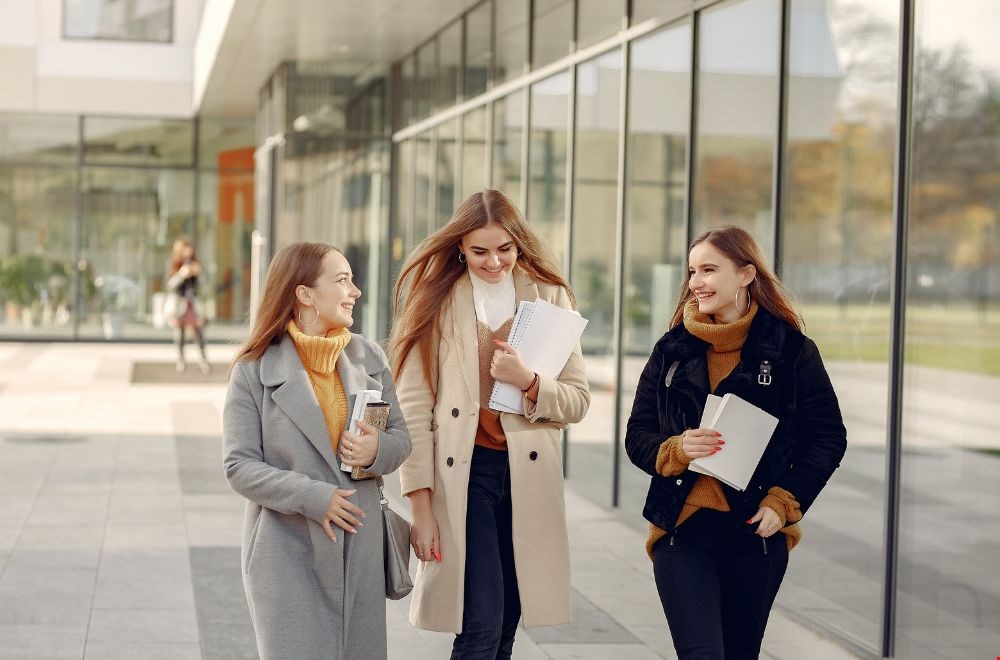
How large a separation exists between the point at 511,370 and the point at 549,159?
7615 millimetres

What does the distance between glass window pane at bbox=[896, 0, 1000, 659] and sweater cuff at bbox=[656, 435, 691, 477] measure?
6.55 ft

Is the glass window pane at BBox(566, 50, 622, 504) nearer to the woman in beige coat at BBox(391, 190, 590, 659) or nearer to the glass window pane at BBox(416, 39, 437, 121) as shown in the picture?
the glass window pane at BBox(416, 39, 437, 121)

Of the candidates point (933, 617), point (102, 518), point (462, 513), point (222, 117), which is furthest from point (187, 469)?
point (222, 117)

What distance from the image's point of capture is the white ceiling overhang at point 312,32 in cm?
1441

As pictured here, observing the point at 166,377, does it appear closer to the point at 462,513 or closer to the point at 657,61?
the point at 657,61

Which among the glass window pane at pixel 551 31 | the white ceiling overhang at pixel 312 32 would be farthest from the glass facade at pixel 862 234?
the white ceiling overhang at pixel 312 32

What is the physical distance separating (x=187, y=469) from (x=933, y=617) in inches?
284

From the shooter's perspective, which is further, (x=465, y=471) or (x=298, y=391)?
(x=465, y=471)

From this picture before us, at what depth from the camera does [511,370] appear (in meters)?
4.10

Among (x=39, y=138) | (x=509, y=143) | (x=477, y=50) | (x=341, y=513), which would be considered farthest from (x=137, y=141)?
(x=341, y=513)

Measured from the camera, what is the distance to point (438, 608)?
4.07 m

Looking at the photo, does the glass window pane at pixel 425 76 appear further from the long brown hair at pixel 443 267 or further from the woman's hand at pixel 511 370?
the woman's hand at pixel 511 370

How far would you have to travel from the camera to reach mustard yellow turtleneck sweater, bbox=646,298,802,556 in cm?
382

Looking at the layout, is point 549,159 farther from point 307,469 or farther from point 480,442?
point 307,469
